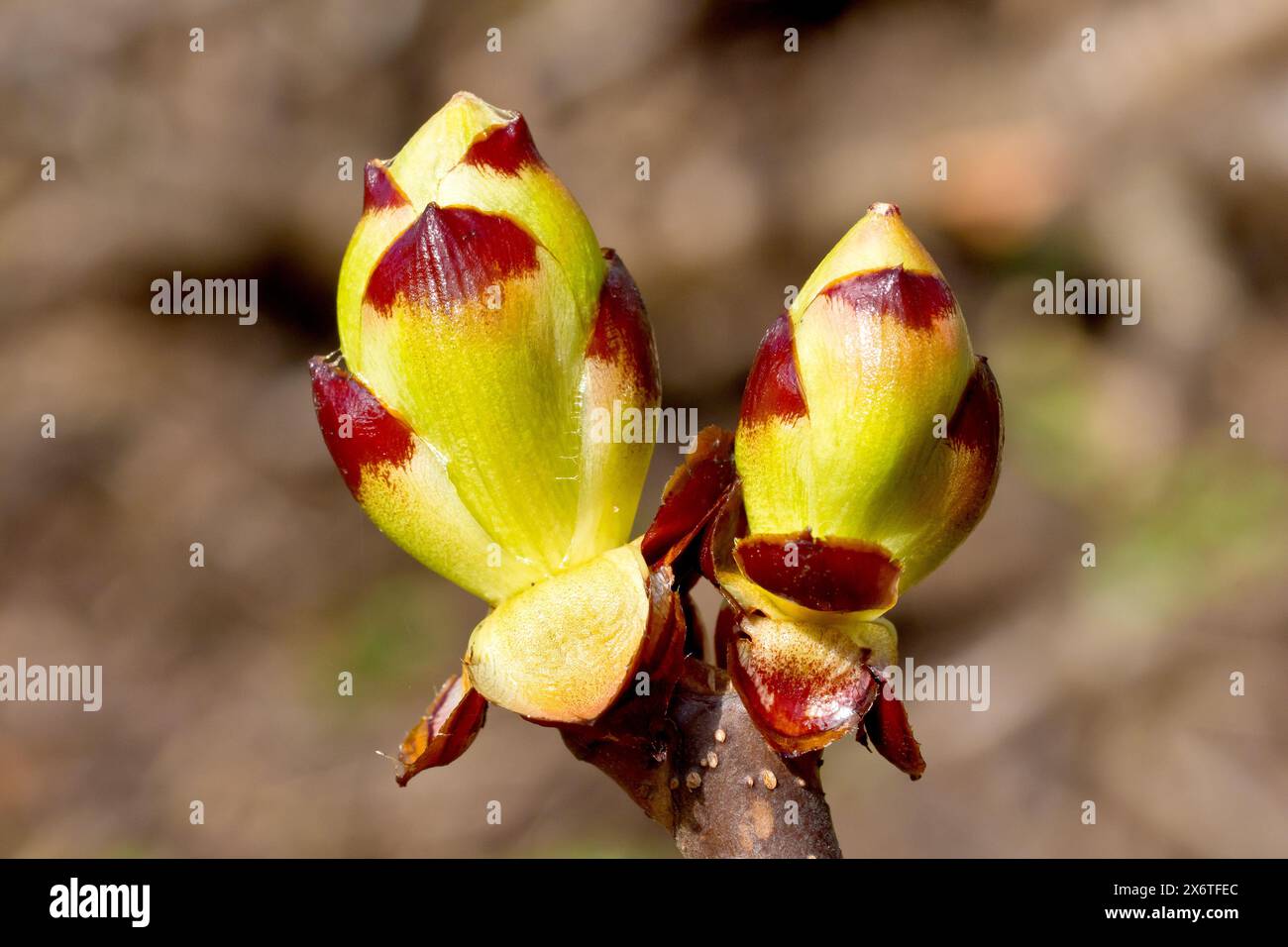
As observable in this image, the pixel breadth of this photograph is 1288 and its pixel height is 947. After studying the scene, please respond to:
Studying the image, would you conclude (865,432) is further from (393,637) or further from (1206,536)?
(1206,536)

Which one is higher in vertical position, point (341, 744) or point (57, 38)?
point (57, 38)

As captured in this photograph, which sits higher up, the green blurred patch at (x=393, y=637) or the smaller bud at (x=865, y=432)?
the smaller bud at (x=865, y=432)

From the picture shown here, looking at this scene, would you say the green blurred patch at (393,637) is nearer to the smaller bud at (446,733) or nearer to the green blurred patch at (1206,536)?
the green blurred patch at (1206,536)

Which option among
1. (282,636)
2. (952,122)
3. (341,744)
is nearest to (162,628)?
(282,636)

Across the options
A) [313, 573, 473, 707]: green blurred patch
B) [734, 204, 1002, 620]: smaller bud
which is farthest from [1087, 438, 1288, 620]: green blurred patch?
[734, 204, 1002, 620]: smaller bud

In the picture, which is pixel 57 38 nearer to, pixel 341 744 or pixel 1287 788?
pixel 341 744

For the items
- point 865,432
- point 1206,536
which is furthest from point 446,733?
point 1206,536

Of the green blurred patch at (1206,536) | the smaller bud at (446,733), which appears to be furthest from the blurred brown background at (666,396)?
the smaller bud at (446,733)

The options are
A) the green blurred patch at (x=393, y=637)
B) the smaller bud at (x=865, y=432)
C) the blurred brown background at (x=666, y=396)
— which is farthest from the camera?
the green blurred patch at (x=393, y=637)
